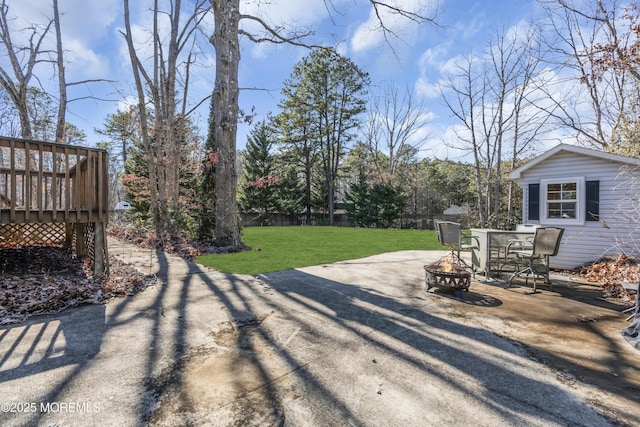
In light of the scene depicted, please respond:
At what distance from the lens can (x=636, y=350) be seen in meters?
2.55

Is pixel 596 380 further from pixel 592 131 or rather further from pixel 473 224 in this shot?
pixel 473 224

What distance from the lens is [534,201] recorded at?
675 centimetres

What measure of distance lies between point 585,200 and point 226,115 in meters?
8.37

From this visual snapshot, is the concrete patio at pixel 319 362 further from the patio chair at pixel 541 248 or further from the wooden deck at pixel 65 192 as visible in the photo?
the wooden deck at pixel 65 192

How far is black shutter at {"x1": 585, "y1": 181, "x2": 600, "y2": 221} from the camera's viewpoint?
19.6ft

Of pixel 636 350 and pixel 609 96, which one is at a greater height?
pixel 609 96

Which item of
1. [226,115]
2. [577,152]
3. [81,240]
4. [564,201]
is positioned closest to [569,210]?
[564,201]

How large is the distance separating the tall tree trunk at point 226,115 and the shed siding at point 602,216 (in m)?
7.52

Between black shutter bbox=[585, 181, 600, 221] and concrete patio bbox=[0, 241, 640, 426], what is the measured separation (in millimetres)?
2970

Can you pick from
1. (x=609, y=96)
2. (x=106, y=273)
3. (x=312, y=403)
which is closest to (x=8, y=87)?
(x=106, y=273)

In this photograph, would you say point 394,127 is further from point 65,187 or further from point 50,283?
point 50,283

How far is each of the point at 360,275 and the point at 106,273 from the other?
3.88 m

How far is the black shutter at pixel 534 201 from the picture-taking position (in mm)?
6680

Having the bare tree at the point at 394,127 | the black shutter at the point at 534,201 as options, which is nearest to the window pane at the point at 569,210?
the black shutter at the point at 534,201
